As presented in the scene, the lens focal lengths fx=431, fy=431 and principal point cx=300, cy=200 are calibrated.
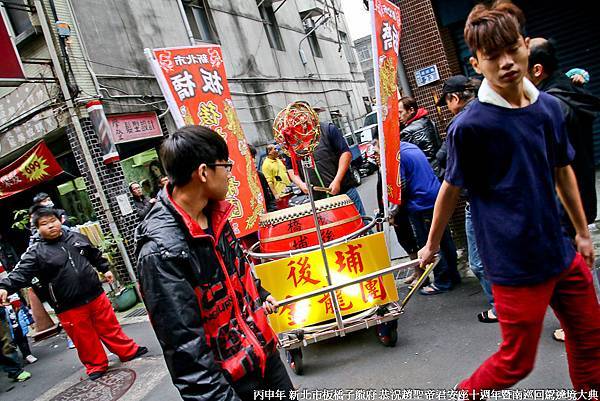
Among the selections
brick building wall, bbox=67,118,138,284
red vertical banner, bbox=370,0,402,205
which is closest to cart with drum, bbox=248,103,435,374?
Result: red vertical banner, bbox=370,0,402,205

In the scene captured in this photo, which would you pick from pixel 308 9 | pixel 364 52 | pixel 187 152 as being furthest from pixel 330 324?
pixel 364 52

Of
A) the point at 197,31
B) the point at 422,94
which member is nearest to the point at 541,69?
the point at 422,94

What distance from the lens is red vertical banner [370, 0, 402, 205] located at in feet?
12.3

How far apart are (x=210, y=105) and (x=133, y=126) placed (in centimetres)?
635

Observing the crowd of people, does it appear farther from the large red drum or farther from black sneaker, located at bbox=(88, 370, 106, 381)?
black sneaker, located at bbox=(88, 370, 106, 381)

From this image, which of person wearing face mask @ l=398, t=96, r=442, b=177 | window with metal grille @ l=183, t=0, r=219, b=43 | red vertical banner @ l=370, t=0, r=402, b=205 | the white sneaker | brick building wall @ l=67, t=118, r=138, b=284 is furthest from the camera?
window with metal grille @ l=183, t=0, r=219, b=43

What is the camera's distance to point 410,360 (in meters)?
3.69

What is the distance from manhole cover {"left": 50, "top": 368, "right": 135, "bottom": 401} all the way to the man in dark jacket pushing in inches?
132

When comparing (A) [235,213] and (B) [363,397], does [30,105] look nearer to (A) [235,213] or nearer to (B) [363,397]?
(A) [235,213]

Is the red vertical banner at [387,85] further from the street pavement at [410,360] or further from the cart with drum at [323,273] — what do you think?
the street pavement at [410,360]

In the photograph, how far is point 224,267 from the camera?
2061mm

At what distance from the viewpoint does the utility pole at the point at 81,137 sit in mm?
8188

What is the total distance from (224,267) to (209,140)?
0.61 meters

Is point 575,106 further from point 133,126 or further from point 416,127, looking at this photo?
point 133,126
